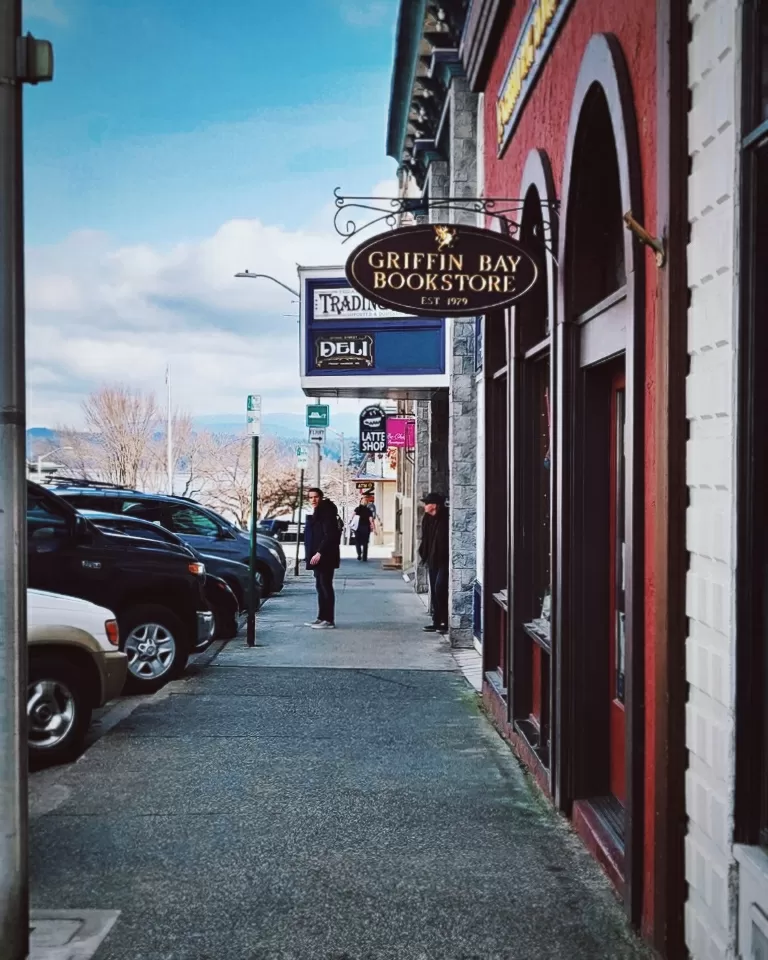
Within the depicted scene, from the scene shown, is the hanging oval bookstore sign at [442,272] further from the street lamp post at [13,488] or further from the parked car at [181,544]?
the parked car at [181,544]

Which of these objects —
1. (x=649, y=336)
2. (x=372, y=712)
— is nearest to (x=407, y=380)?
(x=372, y=712)

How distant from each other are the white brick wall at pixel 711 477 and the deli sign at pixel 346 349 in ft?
42.7

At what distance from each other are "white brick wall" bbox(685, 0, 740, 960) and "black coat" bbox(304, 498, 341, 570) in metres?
11.5

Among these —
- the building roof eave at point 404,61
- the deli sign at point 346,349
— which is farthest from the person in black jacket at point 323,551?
the building roof eave at point 404,61

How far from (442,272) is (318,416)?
22457 millimetres

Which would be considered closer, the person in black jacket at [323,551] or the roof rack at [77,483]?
the roof rack at [77,483]

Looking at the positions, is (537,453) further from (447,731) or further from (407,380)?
(407,380)

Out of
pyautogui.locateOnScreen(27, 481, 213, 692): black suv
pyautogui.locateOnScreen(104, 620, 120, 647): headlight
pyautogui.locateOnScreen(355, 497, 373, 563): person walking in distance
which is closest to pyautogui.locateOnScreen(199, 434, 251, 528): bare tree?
pyautogui.locateOnScreen(355, 497, 373, 563): person walking in distance

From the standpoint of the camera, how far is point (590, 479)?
6.68 m

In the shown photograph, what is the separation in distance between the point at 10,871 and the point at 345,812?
2.67m

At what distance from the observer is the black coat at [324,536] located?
51.9ft

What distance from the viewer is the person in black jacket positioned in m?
15.9

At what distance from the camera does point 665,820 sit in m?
4.55

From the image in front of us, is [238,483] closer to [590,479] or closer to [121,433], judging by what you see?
[121,433]
